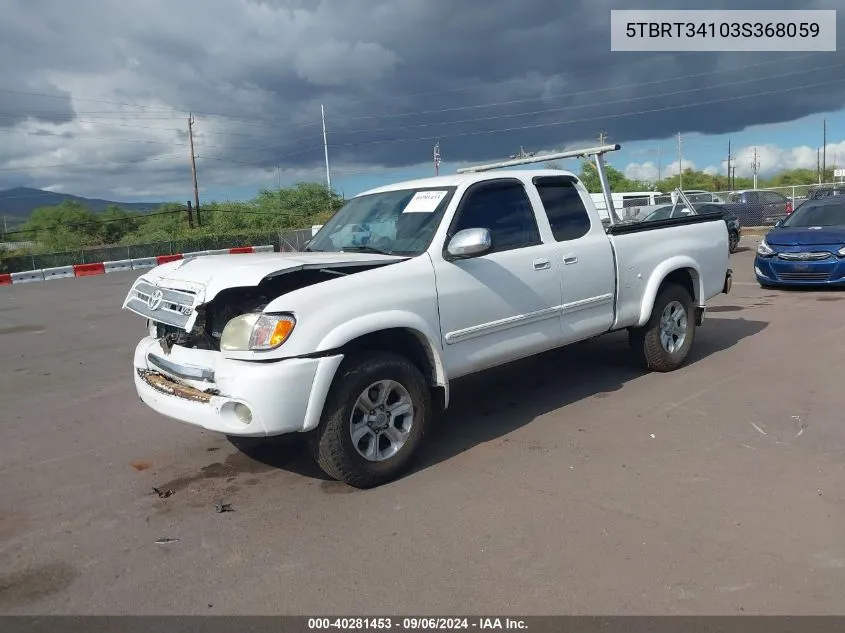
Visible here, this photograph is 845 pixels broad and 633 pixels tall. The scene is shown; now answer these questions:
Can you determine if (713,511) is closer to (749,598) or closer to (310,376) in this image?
(749,598)

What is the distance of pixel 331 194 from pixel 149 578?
63.8 meters

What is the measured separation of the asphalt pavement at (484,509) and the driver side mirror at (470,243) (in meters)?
1.42

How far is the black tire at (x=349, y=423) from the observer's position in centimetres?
407

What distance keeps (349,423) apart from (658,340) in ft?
11.9

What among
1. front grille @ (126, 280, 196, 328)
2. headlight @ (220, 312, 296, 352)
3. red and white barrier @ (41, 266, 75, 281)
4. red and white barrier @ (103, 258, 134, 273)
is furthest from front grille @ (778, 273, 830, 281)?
red and white barrier @ (41, 266, 75, 281)

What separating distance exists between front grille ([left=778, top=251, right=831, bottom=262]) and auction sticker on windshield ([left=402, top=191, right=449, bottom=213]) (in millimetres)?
8950

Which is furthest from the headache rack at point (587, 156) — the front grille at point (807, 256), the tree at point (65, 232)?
the tree at point (65, 232)

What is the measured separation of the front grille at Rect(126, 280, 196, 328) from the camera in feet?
13.5

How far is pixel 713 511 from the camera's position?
3762mm

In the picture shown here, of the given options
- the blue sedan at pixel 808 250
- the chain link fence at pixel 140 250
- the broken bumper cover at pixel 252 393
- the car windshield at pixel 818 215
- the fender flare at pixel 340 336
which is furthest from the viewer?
the chain link fence at pixel 140 250

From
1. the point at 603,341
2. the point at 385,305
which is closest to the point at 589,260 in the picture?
the point at 385,305

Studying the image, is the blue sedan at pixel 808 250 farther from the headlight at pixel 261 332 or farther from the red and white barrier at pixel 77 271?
the red and white barrier at pixel 77 271

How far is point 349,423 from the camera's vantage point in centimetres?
412

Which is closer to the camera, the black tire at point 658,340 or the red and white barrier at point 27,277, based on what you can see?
the black tire at point 658,340
